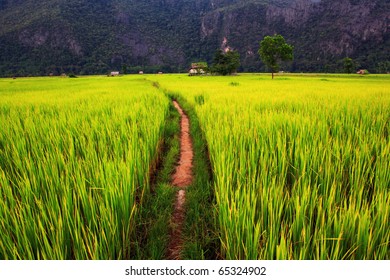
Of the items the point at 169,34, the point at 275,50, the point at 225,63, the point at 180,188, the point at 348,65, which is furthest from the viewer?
the point at 169,34

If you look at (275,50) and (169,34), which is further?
(169,34)

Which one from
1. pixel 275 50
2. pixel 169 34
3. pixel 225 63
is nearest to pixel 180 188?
pixel 275 50

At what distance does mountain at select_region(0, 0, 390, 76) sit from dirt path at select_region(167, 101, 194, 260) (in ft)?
262

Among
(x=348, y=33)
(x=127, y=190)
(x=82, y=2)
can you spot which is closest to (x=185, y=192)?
(x=127, y=190)

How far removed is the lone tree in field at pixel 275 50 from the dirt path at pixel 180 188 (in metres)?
33.5

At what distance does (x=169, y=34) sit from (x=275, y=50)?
131 metres

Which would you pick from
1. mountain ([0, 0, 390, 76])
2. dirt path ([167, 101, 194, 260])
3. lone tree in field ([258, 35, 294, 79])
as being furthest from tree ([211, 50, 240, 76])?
dirt path ([167, 101, 194, 260])

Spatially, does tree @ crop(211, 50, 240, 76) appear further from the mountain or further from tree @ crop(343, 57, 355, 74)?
the mountain

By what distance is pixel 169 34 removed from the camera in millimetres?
149625

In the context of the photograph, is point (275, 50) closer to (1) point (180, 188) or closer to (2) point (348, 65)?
(2) point (348, 65)

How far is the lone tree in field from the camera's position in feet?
111

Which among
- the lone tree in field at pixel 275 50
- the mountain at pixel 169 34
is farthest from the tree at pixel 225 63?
the mountain at pixel 169 34

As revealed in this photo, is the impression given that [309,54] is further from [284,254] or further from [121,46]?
[284,254]

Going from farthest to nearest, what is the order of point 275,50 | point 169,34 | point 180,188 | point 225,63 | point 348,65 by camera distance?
point 169,34 < point 348,65 < point 225,63 < point 275,50 < point 180,188
